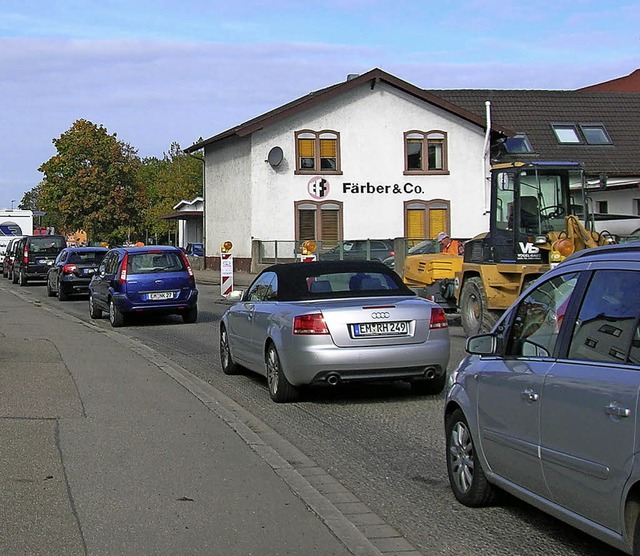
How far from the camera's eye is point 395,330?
1069 cm

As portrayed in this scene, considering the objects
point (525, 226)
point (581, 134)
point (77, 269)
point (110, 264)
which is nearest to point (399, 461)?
point (525, 226)

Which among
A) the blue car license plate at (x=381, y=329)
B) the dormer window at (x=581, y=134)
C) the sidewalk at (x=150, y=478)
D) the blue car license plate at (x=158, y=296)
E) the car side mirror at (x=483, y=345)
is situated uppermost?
the dormer window at (x=581, y=134)

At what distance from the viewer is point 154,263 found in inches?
859

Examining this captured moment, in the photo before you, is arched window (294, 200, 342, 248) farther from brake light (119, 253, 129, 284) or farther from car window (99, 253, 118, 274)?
brake light (119, 253, 129, 284)

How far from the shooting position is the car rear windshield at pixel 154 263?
2161cm

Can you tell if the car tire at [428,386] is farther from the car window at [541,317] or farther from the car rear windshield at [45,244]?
the car rear windshield at [45,244]

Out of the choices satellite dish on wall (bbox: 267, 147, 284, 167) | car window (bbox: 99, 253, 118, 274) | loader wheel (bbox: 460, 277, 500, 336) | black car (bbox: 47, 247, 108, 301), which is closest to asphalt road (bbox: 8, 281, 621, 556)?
loader wheel (bbox: 460, 277, 500, 336)

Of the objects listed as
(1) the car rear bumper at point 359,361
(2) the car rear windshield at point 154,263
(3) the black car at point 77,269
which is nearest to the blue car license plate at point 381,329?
(1) the car rear bumper at point 359,361

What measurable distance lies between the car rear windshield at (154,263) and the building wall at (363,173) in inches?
909

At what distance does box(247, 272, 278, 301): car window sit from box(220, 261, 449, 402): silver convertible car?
49 millimetres

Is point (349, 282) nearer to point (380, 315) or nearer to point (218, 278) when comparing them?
point (380, 315)

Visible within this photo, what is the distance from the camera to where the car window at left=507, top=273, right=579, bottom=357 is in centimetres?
553

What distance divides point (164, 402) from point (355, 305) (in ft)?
7.22

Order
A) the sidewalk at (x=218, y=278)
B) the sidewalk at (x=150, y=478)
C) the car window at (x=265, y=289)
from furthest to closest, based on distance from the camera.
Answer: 1. the sidewalk at (x=218, y=278)
2. the car window at (x=265, y=289)
3. the sidewalk at (x=150, y=478)
